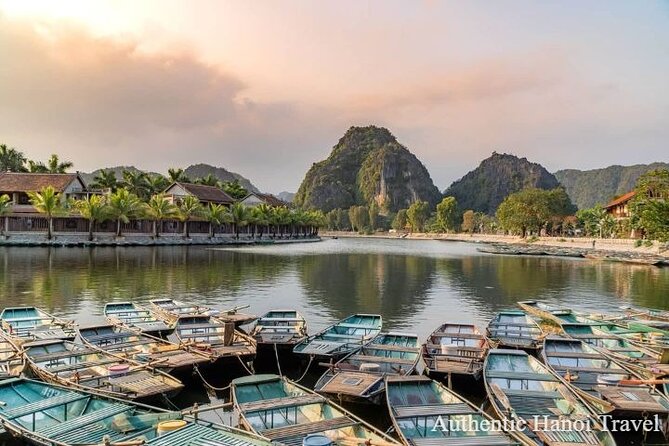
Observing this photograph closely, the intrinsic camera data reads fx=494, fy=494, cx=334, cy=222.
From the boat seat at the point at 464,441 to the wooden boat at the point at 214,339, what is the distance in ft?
29.0

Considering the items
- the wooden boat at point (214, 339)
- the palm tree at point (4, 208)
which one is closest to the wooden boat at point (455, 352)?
the wooden boat at point (214, 339)

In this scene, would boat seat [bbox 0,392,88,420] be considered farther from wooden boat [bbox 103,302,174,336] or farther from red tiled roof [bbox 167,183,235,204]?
red tiled roof [bbox 167,183,235,204]

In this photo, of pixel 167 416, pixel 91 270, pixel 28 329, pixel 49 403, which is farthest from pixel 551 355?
pixel 91 270

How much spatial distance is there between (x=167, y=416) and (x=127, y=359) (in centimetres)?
572

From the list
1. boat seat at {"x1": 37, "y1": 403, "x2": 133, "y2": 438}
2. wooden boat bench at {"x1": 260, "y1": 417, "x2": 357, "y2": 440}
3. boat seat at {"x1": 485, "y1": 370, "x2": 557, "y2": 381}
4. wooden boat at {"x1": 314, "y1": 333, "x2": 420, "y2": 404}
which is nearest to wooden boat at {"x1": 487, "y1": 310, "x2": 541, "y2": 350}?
wooden boat at {"x1": 314, "y1": 333, "x2": 420, "y2": 404}

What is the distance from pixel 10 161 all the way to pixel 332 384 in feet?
409

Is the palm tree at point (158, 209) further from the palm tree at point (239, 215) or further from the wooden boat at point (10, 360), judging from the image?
the wooden boat at point (10, 360)

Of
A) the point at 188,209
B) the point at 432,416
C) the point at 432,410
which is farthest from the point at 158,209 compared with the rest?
the point at 432,416

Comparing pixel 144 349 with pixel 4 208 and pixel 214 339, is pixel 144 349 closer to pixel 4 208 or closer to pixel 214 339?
pixel 214 339

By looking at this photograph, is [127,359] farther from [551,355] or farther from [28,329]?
[551,355]

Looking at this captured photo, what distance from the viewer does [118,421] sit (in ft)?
39.2

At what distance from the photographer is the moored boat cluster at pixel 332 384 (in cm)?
1145

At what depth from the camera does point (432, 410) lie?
12.4 metres

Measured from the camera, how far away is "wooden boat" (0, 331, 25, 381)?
53.3 ft
